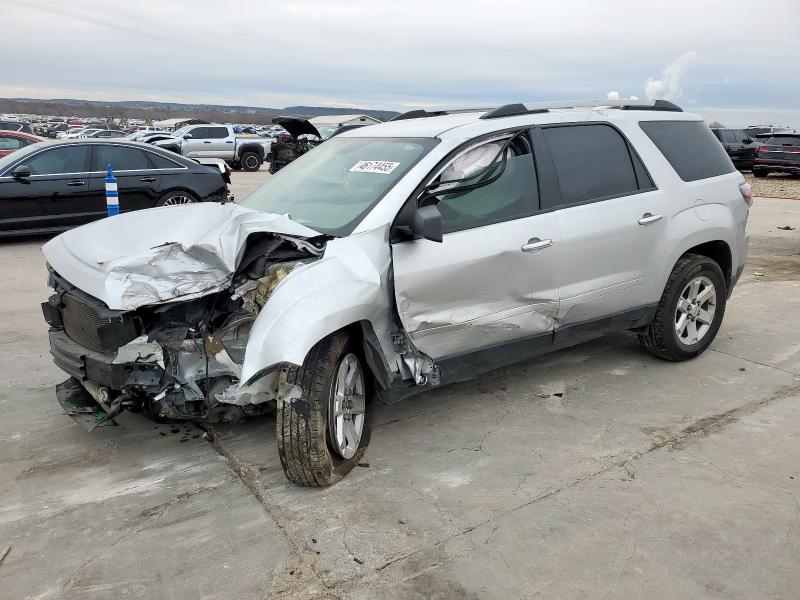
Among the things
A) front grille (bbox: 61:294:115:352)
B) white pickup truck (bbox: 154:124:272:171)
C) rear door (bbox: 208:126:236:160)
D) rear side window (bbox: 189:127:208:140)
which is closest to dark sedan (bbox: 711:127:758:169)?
white pickup truck (bbox: 154:124:272:171)

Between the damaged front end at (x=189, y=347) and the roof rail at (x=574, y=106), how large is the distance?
5.06 ft

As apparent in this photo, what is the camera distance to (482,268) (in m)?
3.71

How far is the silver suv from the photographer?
3.20 m

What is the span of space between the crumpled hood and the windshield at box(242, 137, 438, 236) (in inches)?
9.8

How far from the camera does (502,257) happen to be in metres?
3.78

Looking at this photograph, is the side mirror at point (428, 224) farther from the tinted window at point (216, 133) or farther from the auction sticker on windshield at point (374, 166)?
the tinted window at point (216, 133)

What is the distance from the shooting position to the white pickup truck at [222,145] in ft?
85.6

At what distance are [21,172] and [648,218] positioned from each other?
8.24 meters

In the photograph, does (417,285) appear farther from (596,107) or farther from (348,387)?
(596,107)

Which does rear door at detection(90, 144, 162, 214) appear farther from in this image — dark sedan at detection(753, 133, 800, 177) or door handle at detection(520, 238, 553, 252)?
dark sedan at detection(753, 133, 800, 177)

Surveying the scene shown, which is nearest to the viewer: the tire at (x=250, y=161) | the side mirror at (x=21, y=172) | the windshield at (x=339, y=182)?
the windshield at (x=339, y=182)

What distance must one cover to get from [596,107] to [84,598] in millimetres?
4217

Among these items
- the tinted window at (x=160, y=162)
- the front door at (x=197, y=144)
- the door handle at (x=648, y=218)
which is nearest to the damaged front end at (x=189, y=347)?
the door handle at (x=648, y=218)

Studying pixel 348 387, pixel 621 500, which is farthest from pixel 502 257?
pixel 621 500
